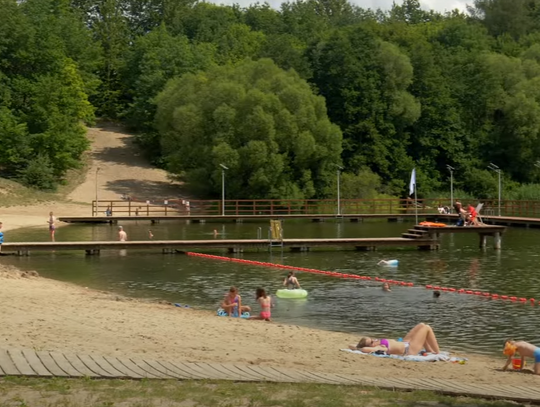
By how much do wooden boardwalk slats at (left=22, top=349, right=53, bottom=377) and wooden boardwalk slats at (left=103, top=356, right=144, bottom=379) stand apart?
1040mm

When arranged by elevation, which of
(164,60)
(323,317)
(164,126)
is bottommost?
(323,317)

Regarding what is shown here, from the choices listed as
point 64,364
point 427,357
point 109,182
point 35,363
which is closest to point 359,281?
point 427,357

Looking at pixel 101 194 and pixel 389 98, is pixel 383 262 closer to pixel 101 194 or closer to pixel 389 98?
pixel 101 194

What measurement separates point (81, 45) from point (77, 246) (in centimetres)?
6763

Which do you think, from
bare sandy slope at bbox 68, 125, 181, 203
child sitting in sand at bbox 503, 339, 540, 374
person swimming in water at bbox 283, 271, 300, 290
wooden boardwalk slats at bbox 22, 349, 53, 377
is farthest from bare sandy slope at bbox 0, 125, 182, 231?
wooden boardwalk slats at bbox 22, 349, 53, 377

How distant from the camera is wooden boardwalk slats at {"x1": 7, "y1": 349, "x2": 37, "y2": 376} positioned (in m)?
13.1

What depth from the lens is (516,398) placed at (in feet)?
42.7

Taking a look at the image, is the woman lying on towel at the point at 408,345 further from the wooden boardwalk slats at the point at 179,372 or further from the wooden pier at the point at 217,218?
the wooden pier at the point at 217,218

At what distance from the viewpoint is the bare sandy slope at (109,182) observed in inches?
2783

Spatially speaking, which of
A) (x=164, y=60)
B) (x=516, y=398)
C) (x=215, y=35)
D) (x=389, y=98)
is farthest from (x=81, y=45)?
(x=516, y=398)

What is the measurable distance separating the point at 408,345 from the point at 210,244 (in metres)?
26.9

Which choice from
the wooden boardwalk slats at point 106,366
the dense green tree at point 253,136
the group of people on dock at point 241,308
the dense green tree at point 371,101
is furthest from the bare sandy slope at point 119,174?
the wooden boardwalk slats at point 106,366

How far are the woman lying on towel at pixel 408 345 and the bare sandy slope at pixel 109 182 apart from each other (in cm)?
4570

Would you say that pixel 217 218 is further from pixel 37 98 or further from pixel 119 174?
pixel 37 98
